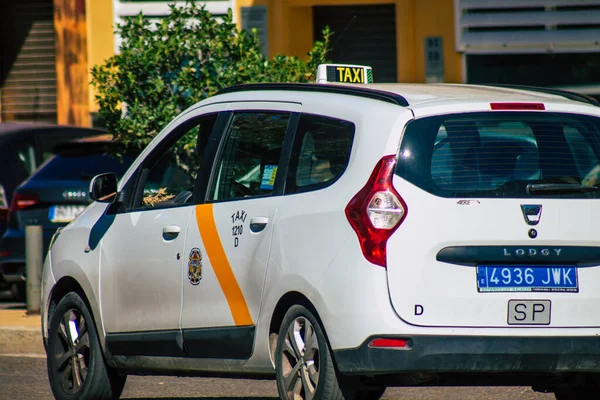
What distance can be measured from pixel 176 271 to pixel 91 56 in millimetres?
13675

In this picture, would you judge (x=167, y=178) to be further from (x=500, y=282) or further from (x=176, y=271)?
(x=500, y=282)

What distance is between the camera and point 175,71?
489 inches

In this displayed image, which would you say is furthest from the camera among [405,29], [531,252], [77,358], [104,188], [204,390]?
[405,29]

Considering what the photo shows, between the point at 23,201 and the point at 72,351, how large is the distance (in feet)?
18.0

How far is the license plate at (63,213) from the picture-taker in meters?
12.9

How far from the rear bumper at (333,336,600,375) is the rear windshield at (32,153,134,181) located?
7.16m

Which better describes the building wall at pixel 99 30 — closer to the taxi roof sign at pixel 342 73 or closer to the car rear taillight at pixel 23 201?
the car rear taillight at pixel 23 201

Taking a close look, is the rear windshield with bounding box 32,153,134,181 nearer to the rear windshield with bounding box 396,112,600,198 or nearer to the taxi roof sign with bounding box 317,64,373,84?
the taxi roof sign with bounding box 317,64,373,84

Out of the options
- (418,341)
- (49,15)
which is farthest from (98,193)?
(49,15)

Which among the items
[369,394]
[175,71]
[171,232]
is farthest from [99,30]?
[369,394]

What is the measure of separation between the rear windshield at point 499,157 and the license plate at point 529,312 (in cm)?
46

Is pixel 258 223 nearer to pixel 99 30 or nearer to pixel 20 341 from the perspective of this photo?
pixel 20 341

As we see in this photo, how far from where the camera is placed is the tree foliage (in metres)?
12.2

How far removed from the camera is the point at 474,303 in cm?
590
